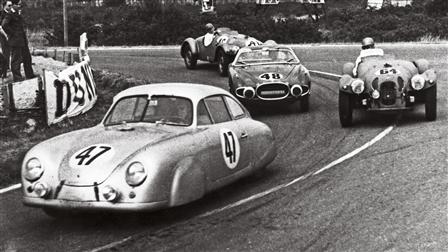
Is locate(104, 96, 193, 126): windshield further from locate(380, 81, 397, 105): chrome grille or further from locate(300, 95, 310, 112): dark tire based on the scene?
locate(300, 95, 310, 112): dark tire

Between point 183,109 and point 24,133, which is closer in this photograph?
point 183,109

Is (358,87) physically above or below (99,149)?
above

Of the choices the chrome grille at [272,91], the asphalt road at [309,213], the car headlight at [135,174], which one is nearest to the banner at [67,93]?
the chrome grille at [272,91]

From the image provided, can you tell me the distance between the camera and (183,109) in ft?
25.7

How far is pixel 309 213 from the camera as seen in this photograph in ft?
22.7

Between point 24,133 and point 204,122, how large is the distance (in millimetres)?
4487

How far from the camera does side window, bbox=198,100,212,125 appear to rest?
25.6ft

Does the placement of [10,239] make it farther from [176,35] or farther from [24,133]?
[176,35]

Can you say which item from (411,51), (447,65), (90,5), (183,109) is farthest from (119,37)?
(183,109)

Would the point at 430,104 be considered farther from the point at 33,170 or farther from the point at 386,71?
the point at 33,170

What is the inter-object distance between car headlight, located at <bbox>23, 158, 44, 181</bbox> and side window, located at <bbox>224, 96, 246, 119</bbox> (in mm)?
2424

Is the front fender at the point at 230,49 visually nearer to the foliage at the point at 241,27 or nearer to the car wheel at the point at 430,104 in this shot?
the car wheel at the point at 430,104

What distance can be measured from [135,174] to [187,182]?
21.9 inches

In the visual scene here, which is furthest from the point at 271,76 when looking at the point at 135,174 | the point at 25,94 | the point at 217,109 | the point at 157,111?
the point at 135,174
